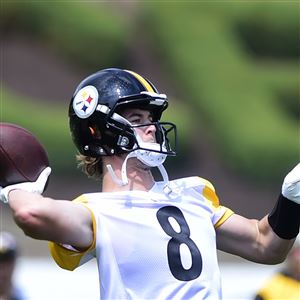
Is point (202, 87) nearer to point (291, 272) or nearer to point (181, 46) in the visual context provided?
point (181, 46)

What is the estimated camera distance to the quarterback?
3.36 metres

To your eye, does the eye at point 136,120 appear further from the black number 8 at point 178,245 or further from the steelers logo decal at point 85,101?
the black number 8 at point 178,245

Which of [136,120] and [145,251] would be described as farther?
[136,120]

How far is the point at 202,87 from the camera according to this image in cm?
1862

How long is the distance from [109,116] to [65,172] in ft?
46.9

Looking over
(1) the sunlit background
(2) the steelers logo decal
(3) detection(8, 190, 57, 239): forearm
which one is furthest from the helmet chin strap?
(1) the sunlit background

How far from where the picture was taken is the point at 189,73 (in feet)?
62.0

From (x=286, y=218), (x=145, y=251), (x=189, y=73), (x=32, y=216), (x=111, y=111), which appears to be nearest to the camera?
(x=32, y=216)

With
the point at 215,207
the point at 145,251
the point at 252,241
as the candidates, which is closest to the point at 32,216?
the point at 145,251

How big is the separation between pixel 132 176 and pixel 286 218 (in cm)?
61

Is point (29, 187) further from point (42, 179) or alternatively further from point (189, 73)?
point (189, 73)

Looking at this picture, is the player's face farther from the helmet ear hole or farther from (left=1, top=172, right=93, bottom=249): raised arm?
(left=1, top=172, right=93, bottom=249): raised arm

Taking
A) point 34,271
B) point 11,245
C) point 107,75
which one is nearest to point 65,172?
point 34,271

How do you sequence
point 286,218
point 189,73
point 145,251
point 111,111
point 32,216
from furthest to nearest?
point 189,73 → point 286,218 → point 111,111 → point 145,251 → point 32,216
